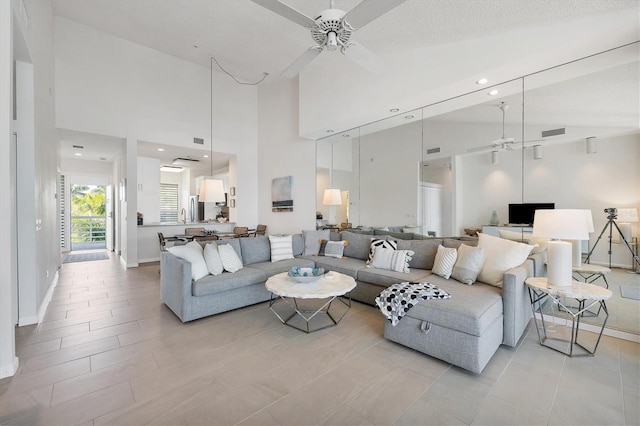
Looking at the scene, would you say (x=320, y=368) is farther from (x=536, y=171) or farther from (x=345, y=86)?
(x=345, y=86)

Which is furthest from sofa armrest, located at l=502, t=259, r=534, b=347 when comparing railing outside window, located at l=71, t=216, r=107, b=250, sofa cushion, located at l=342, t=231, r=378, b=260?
railing outside window, located at l=71, t=216, r=107, b=250

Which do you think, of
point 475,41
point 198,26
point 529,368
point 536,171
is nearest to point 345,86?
point 475,41

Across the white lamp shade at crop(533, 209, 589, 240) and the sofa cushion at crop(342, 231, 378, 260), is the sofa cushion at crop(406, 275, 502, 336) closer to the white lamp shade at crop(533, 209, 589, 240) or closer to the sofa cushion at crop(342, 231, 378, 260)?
the white lamp shade at crop(533, 209, 589, 240)

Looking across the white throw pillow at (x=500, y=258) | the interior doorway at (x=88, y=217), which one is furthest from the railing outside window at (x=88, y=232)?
the white throw pillow at (x=500, y=258)

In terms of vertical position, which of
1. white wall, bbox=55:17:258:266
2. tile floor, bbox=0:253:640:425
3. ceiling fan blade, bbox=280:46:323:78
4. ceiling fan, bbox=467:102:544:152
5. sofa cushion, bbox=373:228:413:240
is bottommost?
tile floor, bbox=0:253:640:425

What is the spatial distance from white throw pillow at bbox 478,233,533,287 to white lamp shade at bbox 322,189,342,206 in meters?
3.08

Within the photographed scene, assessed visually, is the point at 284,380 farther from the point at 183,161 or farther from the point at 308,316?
the point at 183,161

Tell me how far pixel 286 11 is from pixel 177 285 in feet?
9.78

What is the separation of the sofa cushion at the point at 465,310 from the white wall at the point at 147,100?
600 centimetres

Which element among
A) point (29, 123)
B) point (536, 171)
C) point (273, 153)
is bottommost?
point (536, 171)

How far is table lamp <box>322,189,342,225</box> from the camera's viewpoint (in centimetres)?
579

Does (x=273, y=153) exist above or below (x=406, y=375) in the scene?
above

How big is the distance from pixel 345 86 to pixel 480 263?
138 inches

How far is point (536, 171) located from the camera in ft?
10.6
